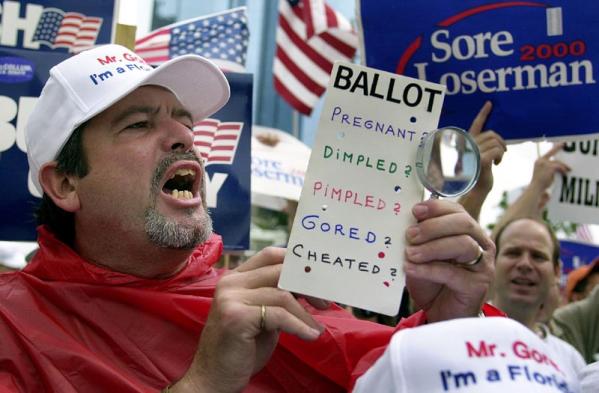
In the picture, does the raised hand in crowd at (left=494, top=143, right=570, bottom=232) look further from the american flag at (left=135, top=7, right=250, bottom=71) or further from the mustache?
the mustache

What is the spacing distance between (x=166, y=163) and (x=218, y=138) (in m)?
1.23

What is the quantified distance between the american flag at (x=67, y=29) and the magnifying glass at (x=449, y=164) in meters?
2.29

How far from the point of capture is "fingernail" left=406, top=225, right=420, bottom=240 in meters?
1.66

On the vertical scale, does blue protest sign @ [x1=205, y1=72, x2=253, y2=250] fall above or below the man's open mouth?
below

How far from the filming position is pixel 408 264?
1.65 m

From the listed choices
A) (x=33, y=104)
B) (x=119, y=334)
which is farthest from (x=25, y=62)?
(x=119, y=334)

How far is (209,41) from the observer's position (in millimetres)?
4582

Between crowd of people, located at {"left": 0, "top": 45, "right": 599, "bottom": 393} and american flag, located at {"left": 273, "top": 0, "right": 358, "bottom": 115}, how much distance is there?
402 centimetres

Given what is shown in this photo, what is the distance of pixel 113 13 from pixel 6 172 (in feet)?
3.01

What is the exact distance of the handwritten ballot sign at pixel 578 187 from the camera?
407 centimetres

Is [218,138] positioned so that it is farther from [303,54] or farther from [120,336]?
[303,54]

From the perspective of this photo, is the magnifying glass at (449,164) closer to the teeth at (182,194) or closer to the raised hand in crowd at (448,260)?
the raised hand in crowd at (448,260)

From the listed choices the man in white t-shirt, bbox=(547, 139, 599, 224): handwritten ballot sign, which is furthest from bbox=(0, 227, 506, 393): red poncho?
bbox=(547, 139, 599, 224): handwritten ballot sign

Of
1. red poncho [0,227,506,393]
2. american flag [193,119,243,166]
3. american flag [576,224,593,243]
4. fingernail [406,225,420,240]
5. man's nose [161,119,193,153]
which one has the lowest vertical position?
american flag [576,224,593,243]
